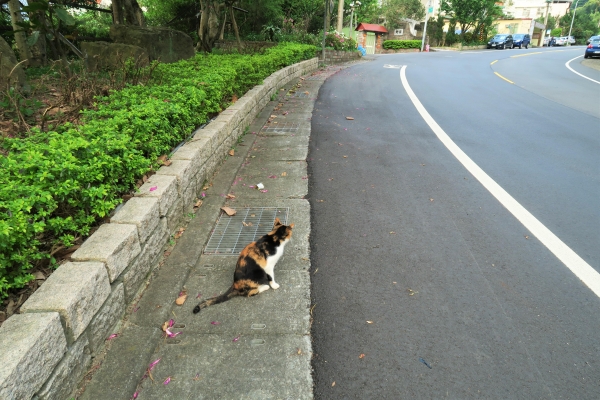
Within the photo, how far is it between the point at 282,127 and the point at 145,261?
5360mm

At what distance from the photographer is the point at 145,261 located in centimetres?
345

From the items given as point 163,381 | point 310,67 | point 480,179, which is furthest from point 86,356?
point 310,67

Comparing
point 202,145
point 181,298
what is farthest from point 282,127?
point 181,298

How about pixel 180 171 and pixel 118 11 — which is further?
pixel 118 11

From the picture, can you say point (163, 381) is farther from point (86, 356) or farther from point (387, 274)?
point (387, 274)

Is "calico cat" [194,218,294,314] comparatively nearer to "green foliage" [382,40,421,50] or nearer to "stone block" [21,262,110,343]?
"stone block" [21,262,110,343]

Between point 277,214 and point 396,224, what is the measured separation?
4.39 ft

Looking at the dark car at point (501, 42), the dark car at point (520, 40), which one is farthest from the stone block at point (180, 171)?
the dark car at point (520, 40)

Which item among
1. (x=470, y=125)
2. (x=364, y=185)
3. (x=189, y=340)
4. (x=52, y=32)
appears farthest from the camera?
(x=470, y=125)

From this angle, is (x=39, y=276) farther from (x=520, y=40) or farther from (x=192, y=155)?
(x=520, y=40)

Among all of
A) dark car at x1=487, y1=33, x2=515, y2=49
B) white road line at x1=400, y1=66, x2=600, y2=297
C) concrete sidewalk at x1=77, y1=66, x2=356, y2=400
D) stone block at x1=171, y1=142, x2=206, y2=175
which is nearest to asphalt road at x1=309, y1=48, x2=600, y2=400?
white road line at x1=400, y1=66, x2=600, y2=297

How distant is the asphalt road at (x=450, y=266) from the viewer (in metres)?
2.68

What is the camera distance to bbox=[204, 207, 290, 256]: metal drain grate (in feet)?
13.4

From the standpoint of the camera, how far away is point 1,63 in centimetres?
585
